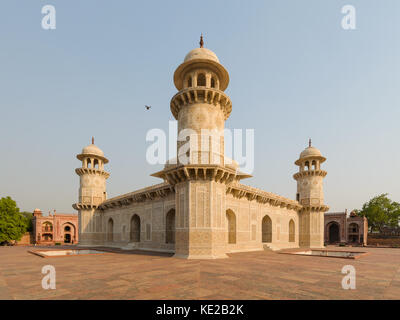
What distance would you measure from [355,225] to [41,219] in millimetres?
61597

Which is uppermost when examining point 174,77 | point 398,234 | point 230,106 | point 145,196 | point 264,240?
point 174,77

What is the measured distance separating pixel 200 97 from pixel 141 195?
12.5 meters

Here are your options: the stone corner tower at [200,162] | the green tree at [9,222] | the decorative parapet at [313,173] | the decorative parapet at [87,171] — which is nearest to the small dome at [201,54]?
the stone corner tower at [200,162]

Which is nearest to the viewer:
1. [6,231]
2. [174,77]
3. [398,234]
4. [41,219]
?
[174,77]

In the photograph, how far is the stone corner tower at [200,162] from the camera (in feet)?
49.8

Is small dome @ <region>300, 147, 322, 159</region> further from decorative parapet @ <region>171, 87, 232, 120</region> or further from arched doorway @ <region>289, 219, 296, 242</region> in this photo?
decorative parapet @ <region>171, 87, 232, 120</region>

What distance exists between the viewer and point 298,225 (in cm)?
3200

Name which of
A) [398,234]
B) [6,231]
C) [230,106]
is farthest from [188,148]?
[398,234]

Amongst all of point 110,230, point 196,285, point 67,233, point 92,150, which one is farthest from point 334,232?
point 67,233

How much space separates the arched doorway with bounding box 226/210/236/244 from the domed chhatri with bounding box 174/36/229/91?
37.3ft

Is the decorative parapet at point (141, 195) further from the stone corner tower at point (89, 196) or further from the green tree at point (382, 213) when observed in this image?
the green tree at point (382, 213)

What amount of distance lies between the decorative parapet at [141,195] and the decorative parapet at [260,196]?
5608mm

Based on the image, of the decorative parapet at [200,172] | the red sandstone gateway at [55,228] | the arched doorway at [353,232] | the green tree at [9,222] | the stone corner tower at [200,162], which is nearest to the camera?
the stone corner tower at [200,162]

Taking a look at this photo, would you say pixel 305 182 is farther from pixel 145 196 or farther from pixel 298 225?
pixel 145 196
